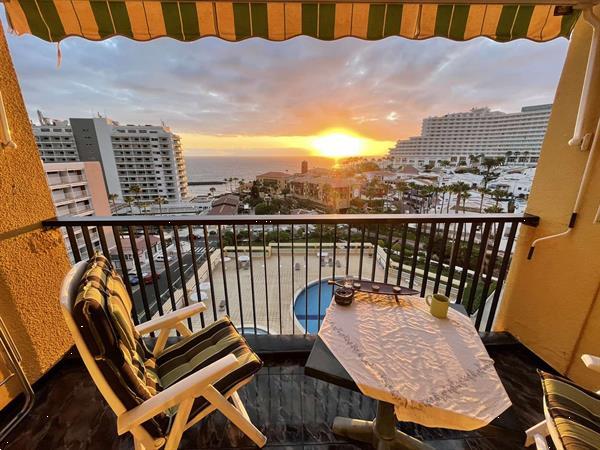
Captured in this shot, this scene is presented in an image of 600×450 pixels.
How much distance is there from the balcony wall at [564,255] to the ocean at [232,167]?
2.46m

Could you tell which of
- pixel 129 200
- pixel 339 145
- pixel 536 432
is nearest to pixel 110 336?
pixel 536 432

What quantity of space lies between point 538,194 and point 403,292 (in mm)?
1432

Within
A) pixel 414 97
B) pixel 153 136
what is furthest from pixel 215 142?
pixel 414 97

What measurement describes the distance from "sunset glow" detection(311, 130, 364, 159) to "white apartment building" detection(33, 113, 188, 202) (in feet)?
7.63

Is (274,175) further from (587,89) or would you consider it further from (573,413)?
(573,413)

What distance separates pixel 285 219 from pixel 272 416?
127cm

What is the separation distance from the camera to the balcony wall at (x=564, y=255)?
1.50 meters

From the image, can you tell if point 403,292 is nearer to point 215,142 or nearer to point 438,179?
point 438,179

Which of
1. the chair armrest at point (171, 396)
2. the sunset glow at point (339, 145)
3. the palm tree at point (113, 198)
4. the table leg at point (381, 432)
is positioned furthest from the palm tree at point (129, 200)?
the table leg at point (381, 432)

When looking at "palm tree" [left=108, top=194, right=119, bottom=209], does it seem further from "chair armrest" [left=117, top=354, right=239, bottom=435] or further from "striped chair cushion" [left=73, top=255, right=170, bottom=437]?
"chair armrest" [left=117, top=354, right=239, bottom=435]

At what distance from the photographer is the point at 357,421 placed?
1.34 metres

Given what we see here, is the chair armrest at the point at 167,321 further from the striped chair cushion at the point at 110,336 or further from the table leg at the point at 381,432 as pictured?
the table leg at the point at 381,432

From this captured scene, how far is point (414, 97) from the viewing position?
4.14m

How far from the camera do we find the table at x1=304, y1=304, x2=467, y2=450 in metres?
0.90
